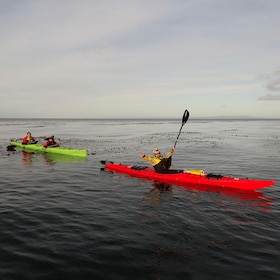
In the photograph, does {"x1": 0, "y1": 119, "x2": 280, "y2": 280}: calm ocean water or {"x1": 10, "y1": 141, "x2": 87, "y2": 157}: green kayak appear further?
{"x1": 10, "y1": 141, "x2": 87, "y2": 157}: green kayak

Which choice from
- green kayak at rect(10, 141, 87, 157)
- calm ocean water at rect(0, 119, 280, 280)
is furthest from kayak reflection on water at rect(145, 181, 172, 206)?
green kayak at rect(10, 141, 87, 157)

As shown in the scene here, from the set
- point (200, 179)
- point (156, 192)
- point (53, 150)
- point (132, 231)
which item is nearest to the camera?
point (132, 231)

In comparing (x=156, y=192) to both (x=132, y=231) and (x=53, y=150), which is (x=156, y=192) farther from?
(x=53, y=150)

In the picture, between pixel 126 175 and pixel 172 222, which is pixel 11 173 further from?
pixel 172 222

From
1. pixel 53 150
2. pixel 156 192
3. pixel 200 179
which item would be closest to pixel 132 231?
pixel 156 192

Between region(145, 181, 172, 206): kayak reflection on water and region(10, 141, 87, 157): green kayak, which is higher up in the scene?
region(10, 141, 87, 157): green kayak

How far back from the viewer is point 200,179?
1462cm

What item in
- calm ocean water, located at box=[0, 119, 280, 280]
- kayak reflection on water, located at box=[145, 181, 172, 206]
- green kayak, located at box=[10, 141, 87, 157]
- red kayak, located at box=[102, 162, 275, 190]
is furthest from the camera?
green kayak, located at box=[10, 141, 87, 157]

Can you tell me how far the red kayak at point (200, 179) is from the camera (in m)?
13.5

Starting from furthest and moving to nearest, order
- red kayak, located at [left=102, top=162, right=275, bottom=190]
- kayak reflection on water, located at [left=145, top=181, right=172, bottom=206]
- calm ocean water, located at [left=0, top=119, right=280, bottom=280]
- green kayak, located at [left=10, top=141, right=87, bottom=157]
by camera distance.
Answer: green kayak, located at [left=10, top=141, right=87, bottom=157]
red kayak, located at [left=102, top=162, right=275, bottom=190]
kayak reflection on water, located at [left=145, top=181, right=172, bottom=206]
calm ocean water, located at [left=0, top=119, right=280, bottom=280]

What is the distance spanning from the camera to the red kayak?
13.5 m

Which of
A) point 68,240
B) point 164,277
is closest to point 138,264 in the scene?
point 164,277

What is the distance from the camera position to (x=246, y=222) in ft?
31.9

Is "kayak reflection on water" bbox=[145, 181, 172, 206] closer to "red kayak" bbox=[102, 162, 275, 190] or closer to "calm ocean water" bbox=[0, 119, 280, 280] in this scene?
"calm ocean water" bbox=[0, 119, 280, 280]
